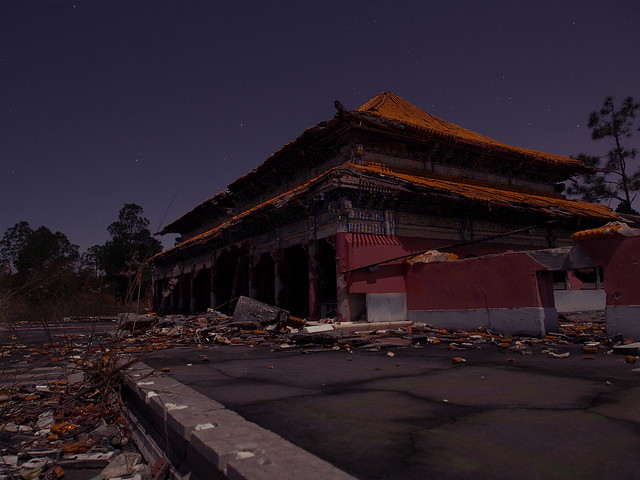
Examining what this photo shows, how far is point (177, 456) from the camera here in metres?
2.71

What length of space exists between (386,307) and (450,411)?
27.0 feet

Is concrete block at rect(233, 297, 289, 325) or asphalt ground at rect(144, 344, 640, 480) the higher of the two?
concrete block at rect(233, 297, 289, 325)

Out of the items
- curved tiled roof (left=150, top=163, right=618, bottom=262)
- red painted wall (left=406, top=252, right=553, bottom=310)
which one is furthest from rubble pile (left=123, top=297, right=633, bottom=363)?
curved tiled roof (left=150, top=163, right=618, bottom=262)

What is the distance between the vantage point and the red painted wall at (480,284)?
29.0ft

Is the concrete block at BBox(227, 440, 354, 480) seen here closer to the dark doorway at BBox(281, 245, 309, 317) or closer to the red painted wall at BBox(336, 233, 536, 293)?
the red painted wall at BBox(336, 233, 536, 293)

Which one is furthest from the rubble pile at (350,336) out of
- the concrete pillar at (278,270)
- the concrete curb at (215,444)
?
the concrete curb at (215,444)

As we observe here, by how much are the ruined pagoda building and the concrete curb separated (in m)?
6.91

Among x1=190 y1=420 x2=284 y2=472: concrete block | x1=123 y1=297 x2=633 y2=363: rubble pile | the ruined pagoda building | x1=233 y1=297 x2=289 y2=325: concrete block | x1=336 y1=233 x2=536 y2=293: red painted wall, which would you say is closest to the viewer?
x1=190 y1=420 x2=284 y2=472: concrete block

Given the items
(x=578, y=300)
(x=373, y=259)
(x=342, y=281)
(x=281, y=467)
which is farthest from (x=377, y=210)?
(x=281, y=467)

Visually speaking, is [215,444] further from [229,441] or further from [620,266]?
[620,266]

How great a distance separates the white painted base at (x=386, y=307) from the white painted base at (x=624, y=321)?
499 centimetres

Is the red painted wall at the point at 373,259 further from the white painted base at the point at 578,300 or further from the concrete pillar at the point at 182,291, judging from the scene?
the concrete pillar at the point at 182,291

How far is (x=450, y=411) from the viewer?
127 inches

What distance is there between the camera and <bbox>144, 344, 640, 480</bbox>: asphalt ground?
217cm
